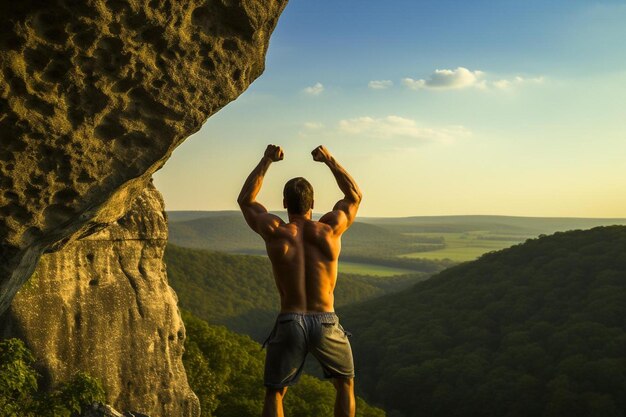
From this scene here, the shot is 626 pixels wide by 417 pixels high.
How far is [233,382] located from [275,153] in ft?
124

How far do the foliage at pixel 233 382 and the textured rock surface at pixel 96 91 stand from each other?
30.0 metres

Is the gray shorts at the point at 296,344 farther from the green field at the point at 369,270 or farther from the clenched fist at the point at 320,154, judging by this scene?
the green field at the point at 369,270

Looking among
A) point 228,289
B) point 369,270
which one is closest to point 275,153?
point 228,289

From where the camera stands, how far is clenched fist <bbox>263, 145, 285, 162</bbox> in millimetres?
6602

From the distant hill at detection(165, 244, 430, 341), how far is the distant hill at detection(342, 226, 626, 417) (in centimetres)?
1421

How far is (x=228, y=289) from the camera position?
105 metres

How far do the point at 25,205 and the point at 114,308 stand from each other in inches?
655

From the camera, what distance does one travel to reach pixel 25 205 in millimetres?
7070

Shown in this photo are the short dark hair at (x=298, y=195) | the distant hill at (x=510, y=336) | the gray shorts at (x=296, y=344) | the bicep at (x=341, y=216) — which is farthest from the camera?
the distant hill at (x=510, y=336)

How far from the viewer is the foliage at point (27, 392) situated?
14.2 meters

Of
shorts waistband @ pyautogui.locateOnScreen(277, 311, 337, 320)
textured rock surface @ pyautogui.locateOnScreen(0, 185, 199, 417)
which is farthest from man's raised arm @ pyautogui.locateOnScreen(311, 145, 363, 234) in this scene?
textured rock surface @ pyautogui.locateOnScreen(0, 185, 199, 417)

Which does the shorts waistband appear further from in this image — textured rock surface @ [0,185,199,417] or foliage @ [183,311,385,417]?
foliage @ [183,311,385,417]

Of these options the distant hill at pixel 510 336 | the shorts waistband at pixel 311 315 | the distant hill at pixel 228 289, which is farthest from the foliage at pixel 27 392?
the distant hill at pixel 228 289

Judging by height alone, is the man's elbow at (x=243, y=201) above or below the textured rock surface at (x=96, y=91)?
below
